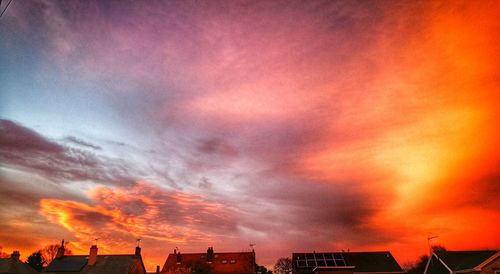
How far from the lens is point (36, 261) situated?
3428 inches

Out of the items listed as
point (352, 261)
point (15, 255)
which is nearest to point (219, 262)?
point (352, 261)

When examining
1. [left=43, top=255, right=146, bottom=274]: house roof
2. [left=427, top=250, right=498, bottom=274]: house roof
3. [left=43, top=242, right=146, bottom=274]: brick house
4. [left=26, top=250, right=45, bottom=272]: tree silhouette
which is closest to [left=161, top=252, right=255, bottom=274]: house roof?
[left=43, top=242, right=146, bottom=274]: brick house

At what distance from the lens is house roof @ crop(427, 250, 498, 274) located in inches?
1797

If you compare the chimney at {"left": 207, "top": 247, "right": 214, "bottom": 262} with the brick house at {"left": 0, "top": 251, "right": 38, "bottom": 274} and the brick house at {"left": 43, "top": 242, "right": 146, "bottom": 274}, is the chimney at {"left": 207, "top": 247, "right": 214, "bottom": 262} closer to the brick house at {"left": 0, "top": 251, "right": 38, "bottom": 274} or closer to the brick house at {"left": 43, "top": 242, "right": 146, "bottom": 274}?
the brick house at {"left": 43, "top": 242, "right": 146, "bottom": 274}

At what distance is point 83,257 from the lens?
6562cm

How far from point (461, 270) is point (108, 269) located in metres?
56.8

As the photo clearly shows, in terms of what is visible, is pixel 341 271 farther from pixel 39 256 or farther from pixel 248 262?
pixel 39 256

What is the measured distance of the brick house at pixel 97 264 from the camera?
2436 inches

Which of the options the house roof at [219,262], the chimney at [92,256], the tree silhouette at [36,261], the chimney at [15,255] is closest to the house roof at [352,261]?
the house roof at [219,262]

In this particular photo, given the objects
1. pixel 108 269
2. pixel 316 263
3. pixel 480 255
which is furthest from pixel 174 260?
pixel 480 255

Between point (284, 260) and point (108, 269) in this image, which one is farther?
point (284, 260)

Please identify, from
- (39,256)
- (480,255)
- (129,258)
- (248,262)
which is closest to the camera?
(480,255)

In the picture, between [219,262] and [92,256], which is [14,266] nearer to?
[92,256]

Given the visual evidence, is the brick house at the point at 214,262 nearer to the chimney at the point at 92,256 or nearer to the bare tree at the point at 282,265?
the chimney at the point at 92,256
